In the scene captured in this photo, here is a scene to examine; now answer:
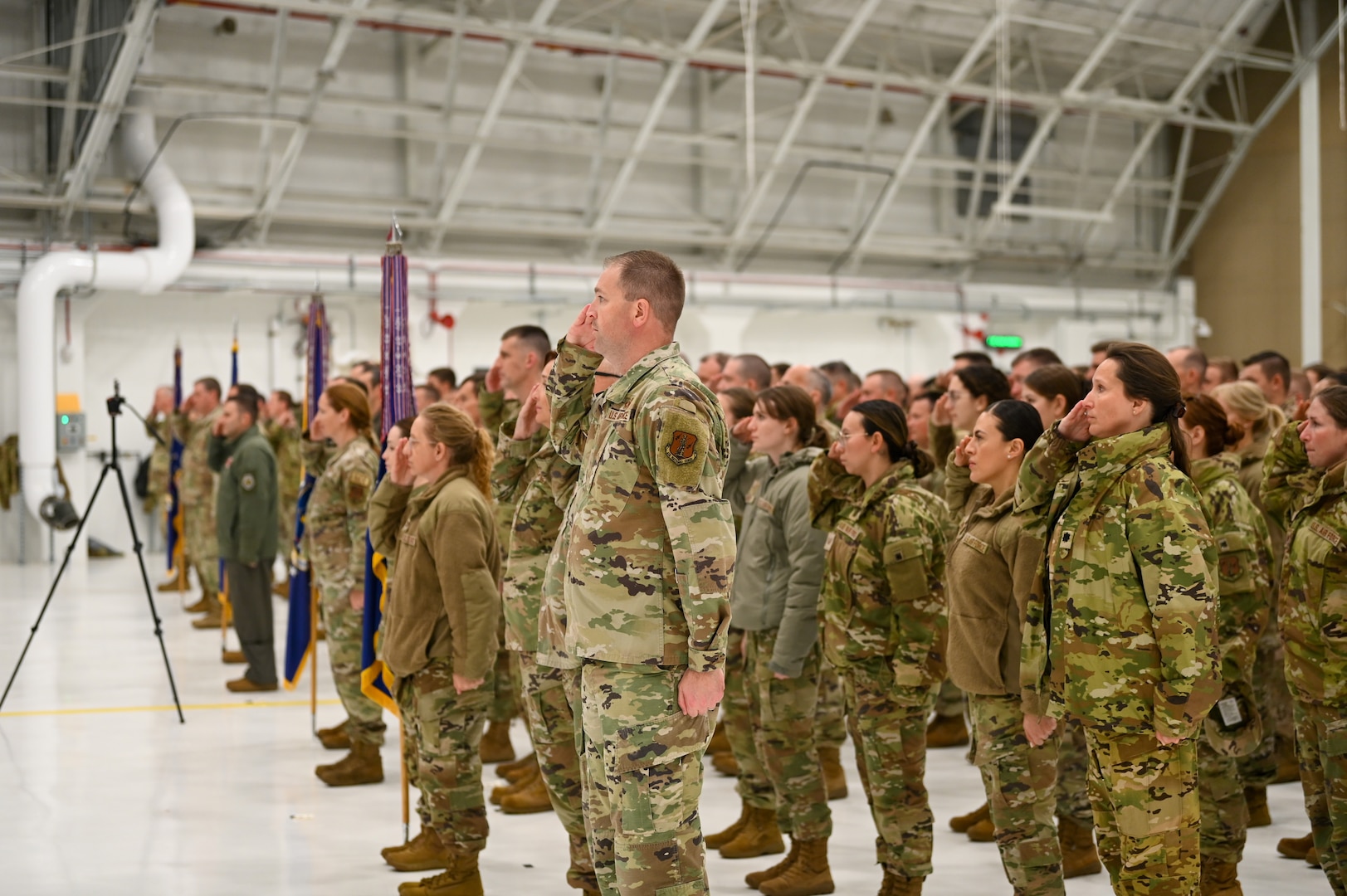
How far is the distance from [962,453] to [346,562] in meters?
2.85

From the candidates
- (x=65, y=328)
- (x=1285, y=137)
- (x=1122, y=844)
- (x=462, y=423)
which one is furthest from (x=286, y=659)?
(x=1285, y=137)

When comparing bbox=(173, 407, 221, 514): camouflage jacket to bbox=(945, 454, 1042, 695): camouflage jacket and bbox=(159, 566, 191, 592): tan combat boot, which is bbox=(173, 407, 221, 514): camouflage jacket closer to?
bbox=(159, 566, 191, 592): tan combat boot

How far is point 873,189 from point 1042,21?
10.1 ft

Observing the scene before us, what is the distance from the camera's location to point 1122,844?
294 centimetres

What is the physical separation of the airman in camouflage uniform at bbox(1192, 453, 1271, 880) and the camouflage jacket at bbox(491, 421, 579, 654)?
1963 millimetres

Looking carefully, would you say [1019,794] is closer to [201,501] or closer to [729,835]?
[729,835]

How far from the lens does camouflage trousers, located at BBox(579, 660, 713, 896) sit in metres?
2.69

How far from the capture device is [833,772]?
5102mm

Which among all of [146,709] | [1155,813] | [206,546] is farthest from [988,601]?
[206,546]

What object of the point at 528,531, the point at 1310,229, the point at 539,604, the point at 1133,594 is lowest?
the point at 539,604

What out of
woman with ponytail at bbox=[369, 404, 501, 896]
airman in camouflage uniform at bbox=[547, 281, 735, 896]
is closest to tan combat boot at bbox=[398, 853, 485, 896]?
woman with ponytail at bbox=[369, 404, 501, 896]

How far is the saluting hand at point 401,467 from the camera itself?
13.9 feet

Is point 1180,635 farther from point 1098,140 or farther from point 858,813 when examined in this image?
point 1098,140

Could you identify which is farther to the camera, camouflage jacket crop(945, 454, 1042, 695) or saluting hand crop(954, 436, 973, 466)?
saluting hand crop(954, 436, 973, 466)
